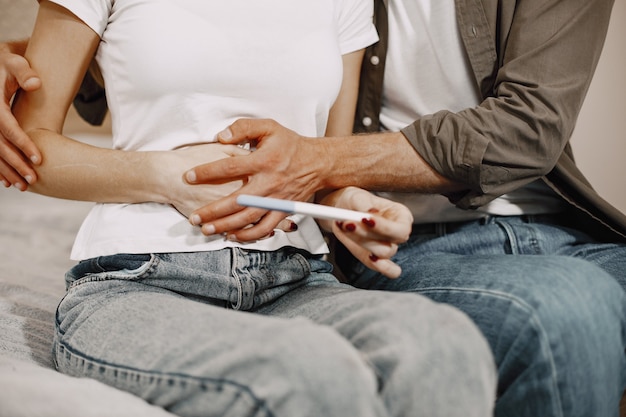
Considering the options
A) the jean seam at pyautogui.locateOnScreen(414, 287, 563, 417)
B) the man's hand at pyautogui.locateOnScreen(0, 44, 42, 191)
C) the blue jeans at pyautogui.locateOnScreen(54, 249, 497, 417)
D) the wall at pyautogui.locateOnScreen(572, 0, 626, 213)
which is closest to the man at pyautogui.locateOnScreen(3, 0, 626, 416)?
the jean seam at pyautogui.locateOnScreen(414, 287, 563, 417)

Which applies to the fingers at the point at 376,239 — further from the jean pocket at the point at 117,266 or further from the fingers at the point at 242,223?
the jean pocket at the point at 117,266

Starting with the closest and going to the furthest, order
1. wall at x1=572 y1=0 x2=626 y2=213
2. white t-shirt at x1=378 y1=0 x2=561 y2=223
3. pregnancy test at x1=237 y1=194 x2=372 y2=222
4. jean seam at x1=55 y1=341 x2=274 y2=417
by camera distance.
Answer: jean seam at x1=55 y1=341 x2=274 y2=417
pregnancy test at x1=237 y1=194 x2=372 y2=222
white t-shirt at x1=378 y1=0 x2=561 y2=223
wall at x1=572 y1=0 x2=626 y2=213

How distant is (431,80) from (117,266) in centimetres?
62

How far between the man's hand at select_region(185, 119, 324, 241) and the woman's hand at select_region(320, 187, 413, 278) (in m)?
0.09

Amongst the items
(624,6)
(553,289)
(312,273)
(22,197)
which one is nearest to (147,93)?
(312,273)

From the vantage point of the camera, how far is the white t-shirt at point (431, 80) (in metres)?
1.06

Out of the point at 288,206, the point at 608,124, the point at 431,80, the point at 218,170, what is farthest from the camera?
the point at 608,124

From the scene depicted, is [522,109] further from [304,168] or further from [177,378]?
[177,378]

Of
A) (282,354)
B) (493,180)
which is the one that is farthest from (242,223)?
(493,180)

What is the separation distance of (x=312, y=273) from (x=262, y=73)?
0.31 meters

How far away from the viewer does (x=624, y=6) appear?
151 cm

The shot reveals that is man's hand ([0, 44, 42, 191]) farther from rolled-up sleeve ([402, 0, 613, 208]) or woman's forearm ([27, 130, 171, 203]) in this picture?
rolled-up sleeve ([402, 0, 613, 208])

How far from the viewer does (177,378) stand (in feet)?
1.99

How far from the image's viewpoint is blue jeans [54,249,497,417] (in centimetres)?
57
